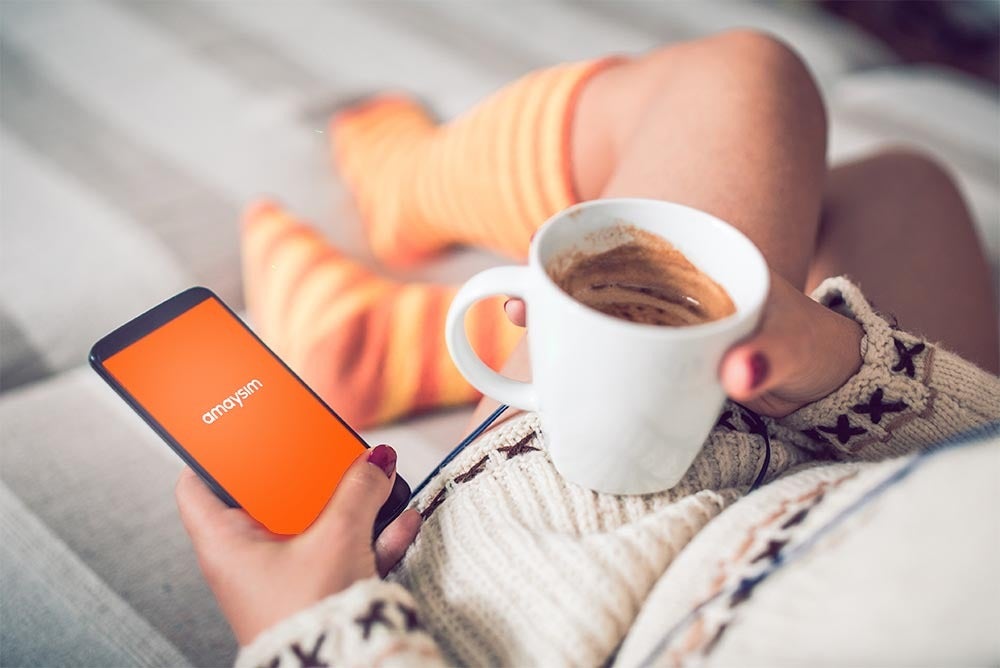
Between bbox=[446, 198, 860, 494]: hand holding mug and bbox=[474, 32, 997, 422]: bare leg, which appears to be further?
bbox=[474, 32, 997, 422]: bare leg

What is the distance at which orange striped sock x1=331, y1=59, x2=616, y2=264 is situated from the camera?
714mm

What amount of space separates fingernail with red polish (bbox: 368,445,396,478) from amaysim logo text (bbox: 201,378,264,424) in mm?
93

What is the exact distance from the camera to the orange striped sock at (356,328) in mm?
648

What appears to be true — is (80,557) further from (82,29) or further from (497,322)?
(82,29)

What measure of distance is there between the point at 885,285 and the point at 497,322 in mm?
338

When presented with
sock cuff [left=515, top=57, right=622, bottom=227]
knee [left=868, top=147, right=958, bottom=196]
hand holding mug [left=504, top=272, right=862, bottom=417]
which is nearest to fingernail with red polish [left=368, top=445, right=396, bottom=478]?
hand holding mug [left=504, top=272, right=862, bottom=417]

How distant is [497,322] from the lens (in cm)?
66

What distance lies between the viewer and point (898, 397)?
44 centimetres

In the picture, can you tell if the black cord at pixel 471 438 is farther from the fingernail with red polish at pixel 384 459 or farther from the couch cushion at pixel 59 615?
the couch cushion at pixel 59 615

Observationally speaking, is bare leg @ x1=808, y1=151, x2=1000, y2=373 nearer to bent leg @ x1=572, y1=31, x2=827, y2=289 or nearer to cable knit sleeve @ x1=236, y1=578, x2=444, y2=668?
bent leg @ x1=572, y1=31, x2=827, y2=289

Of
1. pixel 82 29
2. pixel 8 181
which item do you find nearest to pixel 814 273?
pixel 8 181

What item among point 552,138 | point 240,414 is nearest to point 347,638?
point 240,414

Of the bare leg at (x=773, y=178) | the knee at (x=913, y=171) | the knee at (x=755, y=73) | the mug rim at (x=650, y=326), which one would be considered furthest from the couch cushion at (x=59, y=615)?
the knee at (x=913, y=171)

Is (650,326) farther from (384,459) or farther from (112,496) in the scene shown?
(112,496)
